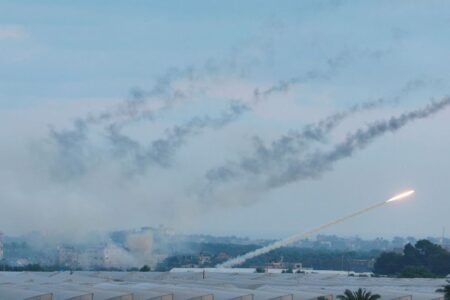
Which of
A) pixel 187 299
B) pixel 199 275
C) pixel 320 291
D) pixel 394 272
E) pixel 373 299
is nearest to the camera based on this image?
pixel 373 299

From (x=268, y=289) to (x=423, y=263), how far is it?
288ft

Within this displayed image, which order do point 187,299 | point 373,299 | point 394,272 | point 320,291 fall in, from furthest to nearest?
point 394,272
point 320,291
point 187,299
point 373,299

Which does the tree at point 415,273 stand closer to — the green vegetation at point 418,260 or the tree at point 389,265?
the green vegetation at point 418,260

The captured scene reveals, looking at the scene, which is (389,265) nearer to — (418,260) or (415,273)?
(418,260)

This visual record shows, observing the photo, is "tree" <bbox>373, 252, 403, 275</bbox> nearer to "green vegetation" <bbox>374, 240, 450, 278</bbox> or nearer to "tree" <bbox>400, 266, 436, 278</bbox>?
"green vegetation" <bbox>374, 240, 450, 278</bbox>

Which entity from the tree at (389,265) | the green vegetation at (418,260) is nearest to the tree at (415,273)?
the green vegetation at (418,260)

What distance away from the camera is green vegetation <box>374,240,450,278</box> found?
500 feet

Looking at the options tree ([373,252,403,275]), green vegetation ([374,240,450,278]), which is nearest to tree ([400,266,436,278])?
green vegetation ([374,240,450,278])

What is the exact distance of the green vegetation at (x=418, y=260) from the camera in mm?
152500

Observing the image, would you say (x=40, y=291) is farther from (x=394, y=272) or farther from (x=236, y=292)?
(x=394, y=272)

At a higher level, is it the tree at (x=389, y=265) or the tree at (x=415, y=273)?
the tree at (x=389, y=265)

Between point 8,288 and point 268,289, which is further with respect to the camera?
point 268,289

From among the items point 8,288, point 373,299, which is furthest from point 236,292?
point 8,288

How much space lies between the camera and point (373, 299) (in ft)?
206
